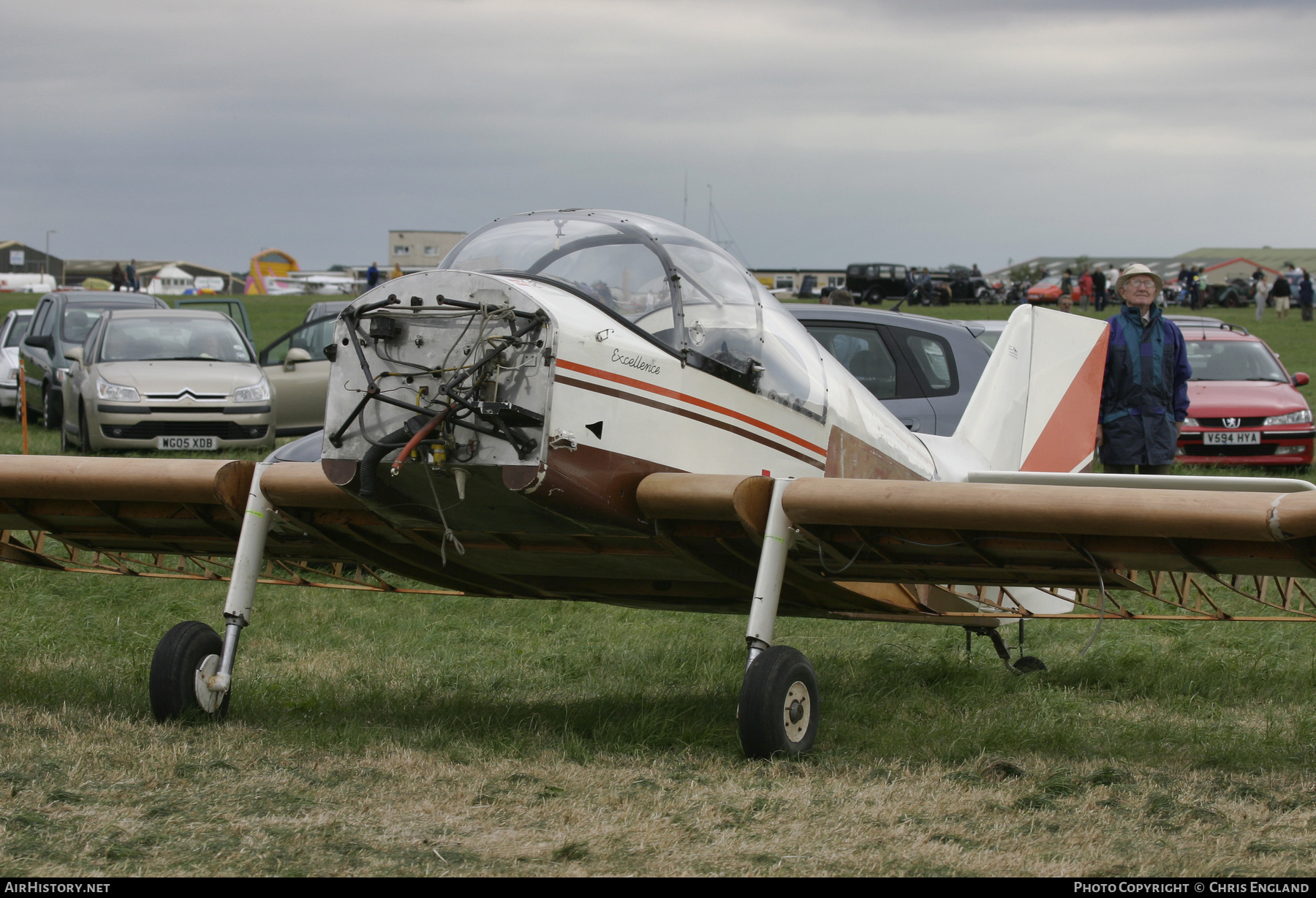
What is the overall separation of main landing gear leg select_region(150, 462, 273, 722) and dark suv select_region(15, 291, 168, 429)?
1435 cm

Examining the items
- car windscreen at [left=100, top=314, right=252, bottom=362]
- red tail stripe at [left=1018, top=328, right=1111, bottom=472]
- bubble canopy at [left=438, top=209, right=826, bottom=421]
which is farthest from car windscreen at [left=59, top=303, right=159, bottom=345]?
bubble canopy at [left=438, top=209, right=826, bottom=421]

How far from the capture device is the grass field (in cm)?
405

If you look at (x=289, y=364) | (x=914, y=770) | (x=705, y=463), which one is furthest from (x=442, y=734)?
(x=289, y=364)

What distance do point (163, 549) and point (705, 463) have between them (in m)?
3.37

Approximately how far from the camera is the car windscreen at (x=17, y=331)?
938 inches

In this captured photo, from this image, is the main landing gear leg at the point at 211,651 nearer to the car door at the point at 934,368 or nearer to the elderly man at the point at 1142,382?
the elderly man at the point at 1142,382

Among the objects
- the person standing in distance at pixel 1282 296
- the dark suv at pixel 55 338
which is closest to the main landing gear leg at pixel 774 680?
the dark suv at pixel 55 338

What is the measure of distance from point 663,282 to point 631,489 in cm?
90

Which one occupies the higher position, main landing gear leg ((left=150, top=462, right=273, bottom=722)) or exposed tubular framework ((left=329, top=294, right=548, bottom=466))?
exposed tubular framework ((left=329, top=294, right=548, bottom=466))

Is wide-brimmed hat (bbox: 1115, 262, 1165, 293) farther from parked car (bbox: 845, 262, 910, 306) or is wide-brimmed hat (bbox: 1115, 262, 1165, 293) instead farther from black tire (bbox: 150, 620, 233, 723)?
parked car (bbox: 845, 262, 910, 306)

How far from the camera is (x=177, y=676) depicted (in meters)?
5.77

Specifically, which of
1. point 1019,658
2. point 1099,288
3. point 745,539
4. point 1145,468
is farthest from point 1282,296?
point 745,539

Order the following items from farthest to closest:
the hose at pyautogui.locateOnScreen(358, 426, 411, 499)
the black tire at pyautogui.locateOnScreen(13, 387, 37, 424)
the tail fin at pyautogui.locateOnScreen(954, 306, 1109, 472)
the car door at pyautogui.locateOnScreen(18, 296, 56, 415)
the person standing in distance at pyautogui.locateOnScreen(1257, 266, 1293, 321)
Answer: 1. the person standing in distance at pyautogui.locateOnScreen(1257, 266, 1293, 321)
2. the black tire at pyautogui.locateOnScreen(13, 387, 37, 424)
3. the car door at pyautogui.locateOnScreen(18, 296, 56, 415)
4. the tail fin at pyautogui.locateOnScreen(954, 306, 1109, 472)
5. the hose at pyautogui.locateOnScreen(358, 426, 411, 499)

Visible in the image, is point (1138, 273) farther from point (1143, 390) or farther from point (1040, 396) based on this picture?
point (1040, 396)
